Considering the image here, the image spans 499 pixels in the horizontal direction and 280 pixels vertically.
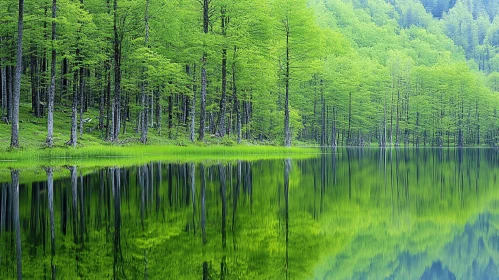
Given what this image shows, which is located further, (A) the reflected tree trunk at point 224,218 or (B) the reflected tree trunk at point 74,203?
(B) the reflected tree trunk at point 74,203

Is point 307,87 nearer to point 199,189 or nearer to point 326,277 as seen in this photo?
point 199,189

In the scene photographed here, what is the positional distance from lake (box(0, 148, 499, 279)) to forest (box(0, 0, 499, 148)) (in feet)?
56.8

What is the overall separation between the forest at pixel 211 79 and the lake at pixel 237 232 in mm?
17316

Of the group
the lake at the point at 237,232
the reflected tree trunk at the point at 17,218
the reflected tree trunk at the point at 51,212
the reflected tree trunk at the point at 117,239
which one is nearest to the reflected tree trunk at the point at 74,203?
the lake at the point at 237,232

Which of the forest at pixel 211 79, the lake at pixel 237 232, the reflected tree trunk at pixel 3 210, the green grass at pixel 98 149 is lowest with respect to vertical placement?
the lake at pixel 237 232

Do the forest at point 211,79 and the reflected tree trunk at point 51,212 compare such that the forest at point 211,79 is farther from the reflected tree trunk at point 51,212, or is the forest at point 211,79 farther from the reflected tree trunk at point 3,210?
the reflected tree trunk at point 3,210

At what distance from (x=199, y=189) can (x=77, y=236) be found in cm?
633

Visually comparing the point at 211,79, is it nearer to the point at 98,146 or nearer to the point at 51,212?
the point at 98,146

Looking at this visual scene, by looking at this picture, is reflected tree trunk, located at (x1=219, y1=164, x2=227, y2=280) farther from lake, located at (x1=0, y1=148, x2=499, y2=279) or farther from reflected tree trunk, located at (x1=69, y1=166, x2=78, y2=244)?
reflected tree trunk, located at (x1=69, y1=166, x2=78, y2=244)

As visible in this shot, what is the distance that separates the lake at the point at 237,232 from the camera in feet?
20.9

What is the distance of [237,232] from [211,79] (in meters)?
39.1

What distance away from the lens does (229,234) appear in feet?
26.6

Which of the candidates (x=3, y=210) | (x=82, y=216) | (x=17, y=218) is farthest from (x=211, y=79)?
(x=17, y=218)

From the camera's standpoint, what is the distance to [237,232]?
8.26 metres
